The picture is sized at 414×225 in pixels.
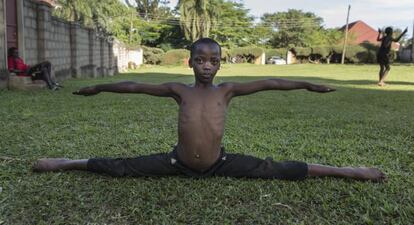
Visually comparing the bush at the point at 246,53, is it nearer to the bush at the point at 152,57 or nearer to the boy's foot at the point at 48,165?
the bush at the point at 152,57

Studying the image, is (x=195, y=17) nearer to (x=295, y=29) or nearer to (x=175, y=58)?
(x=175, y=58)

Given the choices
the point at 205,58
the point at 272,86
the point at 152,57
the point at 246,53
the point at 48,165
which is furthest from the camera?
the point at 246,53

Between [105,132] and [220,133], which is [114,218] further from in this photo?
[105,132]

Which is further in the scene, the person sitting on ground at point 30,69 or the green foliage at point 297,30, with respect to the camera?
the green foliage at point 297,30

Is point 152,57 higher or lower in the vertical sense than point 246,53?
lower

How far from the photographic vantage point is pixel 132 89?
2.91 metres

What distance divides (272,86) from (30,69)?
8457 millimetres

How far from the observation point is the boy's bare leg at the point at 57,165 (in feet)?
10.3

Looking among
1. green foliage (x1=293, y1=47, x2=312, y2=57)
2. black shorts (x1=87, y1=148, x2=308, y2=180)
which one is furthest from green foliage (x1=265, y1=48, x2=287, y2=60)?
black shorts (x1=87, y1=148, x2=308, y2=180)

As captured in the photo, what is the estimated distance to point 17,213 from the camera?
2.39 m

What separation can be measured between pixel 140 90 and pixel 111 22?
40077 mm

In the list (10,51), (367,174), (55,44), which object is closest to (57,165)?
(367,174)

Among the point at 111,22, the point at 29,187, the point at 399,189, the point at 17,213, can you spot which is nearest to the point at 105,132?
the point at 29,187

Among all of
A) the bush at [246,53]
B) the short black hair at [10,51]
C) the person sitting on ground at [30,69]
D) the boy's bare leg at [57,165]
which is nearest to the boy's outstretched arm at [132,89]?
the boy's bare leg at [57,165]
